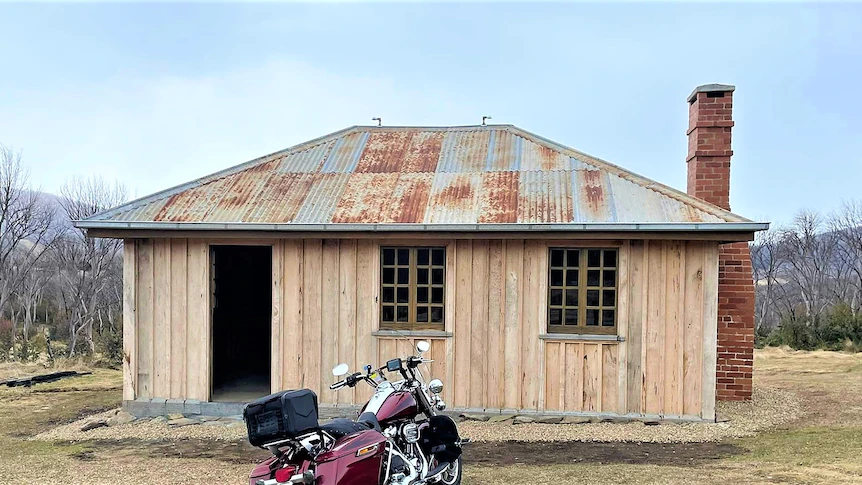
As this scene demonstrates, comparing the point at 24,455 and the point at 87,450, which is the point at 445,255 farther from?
the point at 24,455

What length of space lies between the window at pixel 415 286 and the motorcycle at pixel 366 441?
289 cm

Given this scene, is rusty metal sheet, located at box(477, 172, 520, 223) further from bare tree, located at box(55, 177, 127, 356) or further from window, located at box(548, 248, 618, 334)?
bare tree, located at box(55, 177, 127, 356)

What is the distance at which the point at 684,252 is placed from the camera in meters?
7.38

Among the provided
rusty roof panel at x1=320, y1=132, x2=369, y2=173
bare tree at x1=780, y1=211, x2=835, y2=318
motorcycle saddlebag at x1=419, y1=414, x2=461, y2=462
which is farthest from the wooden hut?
bare tree at x1=780, y1=211, x2=835, y2=318

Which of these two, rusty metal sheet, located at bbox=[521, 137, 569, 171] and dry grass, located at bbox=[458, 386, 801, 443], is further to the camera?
rusty metal sheet, located at bbox=[521, 137, 569, 171]

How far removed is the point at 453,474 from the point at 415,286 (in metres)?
3.12

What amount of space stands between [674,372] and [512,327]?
6.13 ft

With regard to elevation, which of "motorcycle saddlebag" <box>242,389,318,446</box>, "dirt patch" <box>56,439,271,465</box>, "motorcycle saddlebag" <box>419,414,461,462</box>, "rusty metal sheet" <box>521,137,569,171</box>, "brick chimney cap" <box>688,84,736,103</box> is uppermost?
"brick chimney cap" <box>688,84,736,103</box>

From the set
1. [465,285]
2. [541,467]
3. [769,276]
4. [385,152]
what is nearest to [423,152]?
[385,152]

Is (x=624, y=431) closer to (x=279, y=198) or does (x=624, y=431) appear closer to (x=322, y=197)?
(x=322, y=197)

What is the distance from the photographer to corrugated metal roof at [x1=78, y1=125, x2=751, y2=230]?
754cm

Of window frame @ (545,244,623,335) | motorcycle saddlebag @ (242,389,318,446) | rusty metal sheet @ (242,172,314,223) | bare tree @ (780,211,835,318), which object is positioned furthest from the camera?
bare tree @ (780,211,835,318)

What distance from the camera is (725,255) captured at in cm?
894

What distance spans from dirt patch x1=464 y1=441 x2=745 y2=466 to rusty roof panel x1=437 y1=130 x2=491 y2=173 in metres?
3.72
